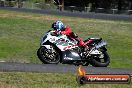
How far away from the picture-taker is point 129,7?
69.6m

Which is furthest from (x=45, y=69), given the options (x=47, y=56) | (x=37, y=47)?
(x=37, y=47)

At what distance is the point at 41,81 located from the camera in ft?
35.3

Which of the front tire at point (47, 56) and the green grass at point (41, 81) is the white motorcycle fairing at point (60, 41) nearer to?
the front tire at point (47, 56)

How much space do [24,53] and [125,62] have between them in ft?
16.2

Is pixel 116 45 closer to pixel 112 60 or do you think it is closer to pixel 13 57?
pixel 112 60

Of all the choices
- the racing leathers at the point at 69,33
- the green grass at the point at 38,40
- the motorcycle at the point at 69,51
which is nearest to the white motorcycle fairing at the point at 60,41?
the motorcycle at the point at 69,51

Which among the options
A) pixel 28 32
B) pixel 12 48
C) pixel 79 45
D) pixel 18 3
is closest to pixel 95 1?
pixel 18 3

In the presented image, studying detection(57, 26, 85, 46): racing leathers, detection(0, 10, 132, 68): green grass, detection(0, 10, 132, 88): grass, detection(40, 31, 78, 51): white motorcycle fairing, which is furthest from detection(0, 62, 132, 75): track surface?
detection(0, 10, 132, 68): green grass

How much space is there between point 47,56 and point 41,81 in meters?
4.17

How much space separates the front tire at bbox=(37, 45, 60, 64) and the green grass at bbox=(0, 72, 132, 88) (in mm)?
2935

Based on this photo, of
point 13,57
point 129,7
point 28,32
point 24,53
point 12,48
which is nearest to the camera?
point 13,57

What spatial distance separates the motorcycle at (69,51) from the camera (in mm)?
14883

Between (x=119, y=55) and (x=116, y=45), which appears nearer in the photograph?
(x=119, y=55)

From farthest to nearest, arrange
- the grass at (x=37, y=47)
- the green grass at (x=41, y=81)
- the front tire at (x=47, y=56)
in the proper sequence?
the front tire at (x=47, y=56) < the grass at (x=37, y=47) < the green grass at (x=41, y=81)
